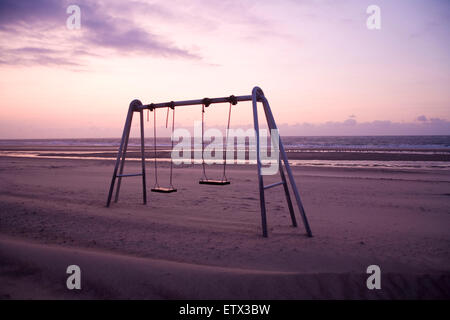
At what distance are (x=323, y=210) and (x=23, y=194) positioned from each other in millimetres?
8345

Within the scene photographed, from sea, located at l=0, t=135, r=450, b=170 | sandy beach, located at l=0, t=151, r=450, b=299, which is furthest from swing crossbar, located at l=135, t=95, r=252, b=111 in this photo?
sea, located at l=0, t=135, r=450, b=170

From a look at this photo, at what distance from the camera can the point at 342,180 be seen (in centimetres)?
1238

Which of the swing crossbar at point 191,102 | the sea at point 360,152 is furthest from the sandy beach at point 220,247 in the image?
the sea at point 360,152

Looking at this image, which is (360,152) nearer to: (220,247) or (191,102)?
(191,102)

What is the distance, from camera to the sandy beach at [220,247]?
3477mm

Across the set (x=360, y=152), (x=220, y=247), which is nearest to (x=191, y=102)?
(x=220, y=247)

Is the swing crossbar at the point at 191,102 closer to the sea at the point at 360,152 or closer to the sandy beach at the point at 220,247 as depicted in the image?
the sandy beach at the point at 220,247

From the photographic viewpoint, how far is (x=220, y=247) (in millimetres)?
4812

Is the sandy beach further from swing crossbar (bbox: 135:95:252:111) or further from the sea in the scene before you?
the sea

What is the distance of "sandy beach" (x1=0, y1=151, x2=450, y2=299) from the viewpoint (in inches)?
137
